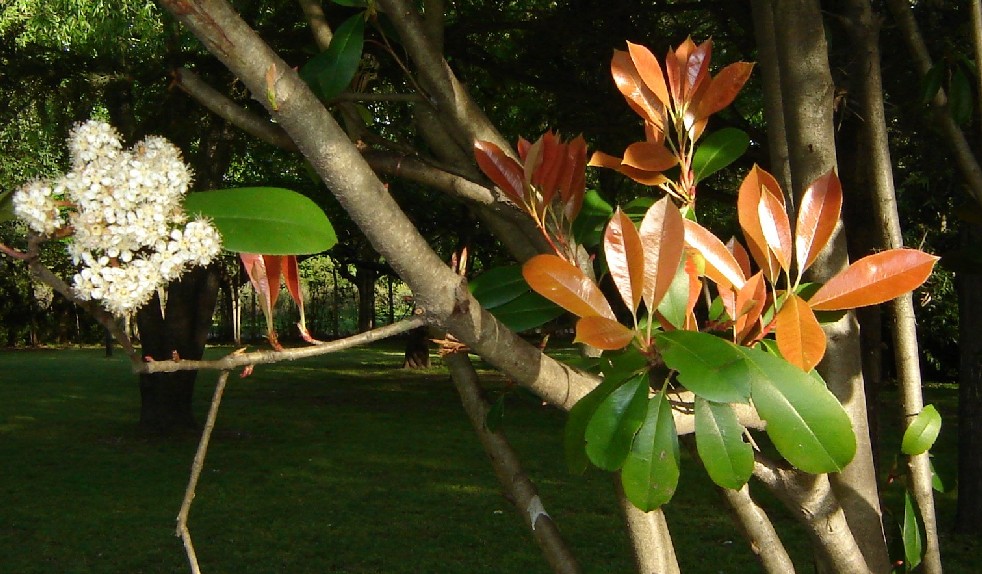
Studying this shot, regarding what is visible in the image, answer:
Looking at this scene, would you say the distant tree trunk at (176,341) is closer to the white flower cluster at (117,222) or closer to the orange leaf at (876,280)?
the white flower cluster at (117,222)

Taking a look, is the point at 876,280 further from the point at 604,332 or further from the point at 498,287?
the point at 498,287

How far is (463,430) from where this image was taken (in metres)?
10.9

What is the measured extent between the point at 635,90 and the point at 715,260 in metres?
0.27

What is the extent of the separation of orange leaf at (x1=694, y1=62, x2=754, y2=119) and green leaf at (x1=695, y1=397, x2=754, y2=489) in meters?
0.40

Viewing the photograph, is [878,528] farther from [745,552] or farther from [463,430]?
[463,430]

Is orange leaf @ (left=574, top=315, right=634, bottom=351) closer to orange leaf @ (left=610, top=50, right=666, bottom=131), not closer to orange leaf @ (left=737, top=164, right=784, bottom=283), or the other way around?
orange leaf @ (left=737, top=164, right=784, bottom=283)

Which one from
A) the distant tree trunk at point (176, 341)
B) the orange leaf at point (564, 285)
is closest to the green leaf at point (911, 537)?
the orange leaf at point (564, 285)

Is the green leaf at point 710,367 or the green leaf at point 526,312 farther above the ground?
the green leaf at point 526,312

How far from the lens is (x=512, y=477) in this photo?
4.40 ft

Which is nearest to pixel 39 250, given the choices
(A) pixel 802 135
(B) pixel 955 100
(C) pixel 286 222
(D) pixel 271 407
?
(C) pixel 286 222

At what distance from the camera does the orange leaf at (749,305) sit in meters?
0.86

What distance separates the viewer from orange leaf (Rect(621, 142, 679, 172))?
104cm

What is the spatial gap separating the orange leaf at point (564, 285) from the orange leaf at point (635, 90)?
13.2 inches

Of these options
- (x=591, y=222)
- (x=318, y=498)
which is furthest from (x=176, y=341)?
(x=591, y=222)
